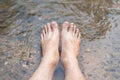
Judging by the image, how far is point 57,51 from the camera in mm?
2885

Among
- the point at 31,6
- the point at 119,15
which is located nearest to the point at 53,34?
the point at 31,6

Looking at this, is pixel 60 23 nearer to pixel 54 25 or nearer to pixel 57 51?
pixel 54 25

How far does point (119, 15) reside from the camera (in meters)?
3.45

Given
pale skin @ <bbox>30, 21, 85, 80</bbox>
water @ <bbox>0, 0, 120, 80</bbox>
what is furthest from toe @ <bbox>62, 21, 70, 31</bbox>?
water @ <bbox>0, 0, 120, 80</bbox>

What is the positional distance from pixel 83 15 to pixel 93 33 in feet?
1.36

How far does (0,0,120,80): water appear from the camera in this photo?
267 cm

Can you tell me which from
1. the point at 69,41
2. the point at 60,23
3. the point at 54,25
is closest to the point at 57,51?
the point at 69,41

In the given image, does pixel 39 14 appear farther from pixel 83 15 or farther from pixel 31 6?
pixel 83 15

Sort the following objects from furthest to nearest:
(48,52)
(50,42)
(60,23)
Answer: (60,23)
(50,42)
(48,52)

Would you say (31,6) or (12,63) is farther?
(31,6)

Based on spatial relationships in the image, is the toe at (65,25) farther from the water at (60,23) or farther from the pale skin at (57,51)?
the water at (60,23)

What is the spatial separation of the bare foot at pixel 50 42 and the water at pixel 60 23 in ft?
0.28

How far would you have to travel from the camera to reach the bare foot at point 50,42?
2744 millimetres

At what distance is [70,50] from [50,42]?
0.29m
